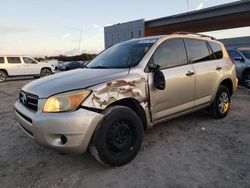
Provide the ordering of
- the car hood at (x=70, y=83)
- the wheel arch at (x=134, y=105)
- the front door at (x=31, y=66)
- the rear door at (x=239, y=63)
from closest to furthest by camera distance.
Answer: the car hood at (x=70, y=83)
the wheel arch at (x=134, y=105)
the rear door at (x=239, y=63)
the front door at (x=31, y=66)

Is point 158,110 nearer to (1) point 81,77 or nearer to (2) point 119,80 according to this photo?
(2) point 119,80

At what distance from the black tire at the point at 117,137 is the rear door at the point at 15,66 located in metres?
15.7

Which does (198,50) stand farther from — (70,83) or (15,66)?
(15,66)

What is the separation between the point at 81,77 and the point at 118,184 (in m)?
1.47

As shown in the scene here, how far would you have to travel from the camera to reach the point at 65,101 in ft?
9.99

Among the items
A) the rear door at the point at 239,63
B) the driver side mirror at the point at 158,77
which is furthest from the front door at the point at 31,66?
the driver side mirror at the point at 158,77

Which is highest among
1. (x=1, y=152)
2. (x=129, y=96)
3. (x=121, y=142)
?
(x=129, y=96)

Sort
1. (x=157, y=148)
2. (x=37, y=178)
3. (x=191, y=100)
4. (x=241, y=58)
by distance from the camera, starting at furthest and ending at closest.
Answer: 1. (x=241, y=58)
2. (x=191, y=100)
3. (x=157, y=148)
4. (x=37, y=178)

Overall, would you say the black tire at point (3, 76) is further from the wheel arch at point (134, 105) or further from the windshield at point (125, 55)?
the wheel arch at point (134, 105)

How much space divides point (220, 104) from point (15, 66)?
15196 millimetres

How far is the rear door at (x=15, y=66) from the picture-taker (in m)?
17.1

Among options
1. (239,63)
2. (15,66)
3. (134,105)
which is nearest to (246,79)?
(239,63)

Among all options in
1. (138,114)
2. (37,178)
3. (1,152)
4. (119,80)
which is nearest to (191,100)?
(138,114)

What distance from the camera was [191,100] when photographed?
4.53 m
